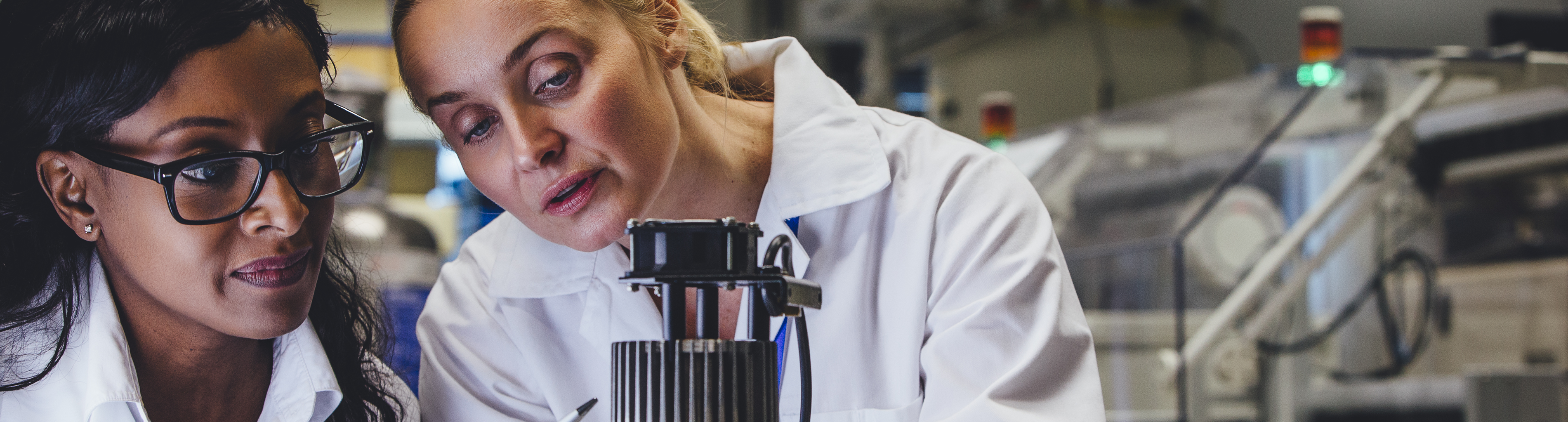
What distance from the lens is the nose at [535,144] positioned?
3.43ft

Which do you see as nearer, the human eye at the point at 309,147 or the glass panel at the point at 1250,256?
the human eye at the point at 309,147

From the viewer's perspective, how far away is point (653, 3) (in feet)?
4.22

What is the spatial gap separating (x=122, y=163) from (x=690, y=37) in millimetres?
639

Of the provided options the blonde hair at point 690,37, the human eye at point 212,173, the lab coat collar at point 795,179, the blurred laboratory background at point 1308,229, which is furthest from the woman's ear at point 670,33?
the blurred laboratory background at point 1308,229

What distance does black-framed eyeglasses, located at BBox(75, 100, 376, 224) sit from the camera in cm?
91

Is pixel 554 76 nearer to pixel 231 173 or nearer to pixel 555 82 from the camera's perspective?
pixel 555 82

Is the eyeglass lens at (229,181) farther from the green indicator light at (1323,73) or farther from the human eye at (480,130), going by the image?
the green indicator light at (1323,73)

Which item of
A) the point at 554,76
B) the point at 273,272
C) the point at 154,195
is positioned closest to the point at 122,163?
the point at 154,195

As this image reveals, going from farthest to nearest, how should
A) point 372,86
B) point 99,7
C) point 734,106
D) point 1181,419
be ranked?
point 372,86, point 1181,419, point 734,106, point 99,7

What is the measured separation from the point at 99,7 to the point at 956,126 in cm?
470

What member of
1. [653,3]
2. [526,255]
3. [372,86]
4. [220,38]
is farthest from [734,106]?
[372,86]

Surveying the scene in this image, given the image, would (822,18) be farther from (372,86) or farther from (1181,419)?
(1181,419)

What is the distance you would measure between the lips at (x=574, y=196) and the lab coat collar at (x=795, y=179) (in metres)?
0.22

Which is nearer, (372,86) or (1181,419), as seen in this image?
(1181,419)
